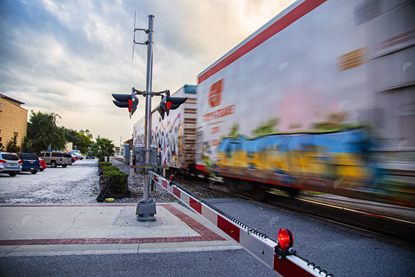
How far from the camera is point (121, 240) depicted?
4.18 m

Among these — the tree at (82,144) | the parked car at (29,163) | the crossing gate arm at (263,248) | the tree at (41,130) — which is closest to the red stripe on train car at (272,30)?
the crossing gate arm at (263,248)

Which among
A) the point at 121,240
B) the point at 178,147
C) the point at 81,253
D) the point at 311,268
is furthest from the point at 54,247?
the point at 178,147

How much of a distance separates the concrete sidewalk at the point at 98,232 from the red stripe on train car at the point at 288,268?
240cm

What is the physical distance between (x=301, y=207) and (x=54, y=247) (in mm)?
5727

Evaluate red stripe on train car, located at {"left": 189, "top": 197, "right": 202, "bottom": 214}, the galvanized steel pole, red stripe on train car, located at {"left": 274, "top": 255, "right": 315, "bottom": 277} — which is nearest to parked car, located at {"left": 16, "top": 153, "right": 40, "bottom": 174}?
the galvanized steel pole

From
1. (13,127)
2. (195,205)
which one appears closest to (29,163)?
(13,127)

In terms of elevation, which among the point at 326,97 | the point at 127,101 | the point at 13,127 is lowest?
the point at 326,97

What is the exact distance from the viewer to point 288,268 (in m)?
1.60

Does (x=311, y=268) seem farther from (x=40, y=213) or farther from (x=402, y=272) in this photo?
(x=40, y=213)

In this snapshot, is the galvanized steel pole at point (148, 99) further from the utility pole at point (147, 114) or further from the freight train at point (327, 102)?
the freight train at point (327, 102)

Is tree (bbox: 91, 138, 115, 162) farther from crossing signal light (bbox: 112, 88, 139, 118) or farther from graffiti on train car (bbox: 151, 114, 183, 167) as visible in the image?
crossing signal light (bbox: 112, 88, 139, 118)

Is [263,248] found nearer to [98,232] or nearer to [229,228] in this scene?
[229,228]

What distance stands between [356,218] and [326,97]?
10.4ft

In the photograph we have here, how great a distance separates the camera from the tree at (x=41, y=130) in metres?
36.5
